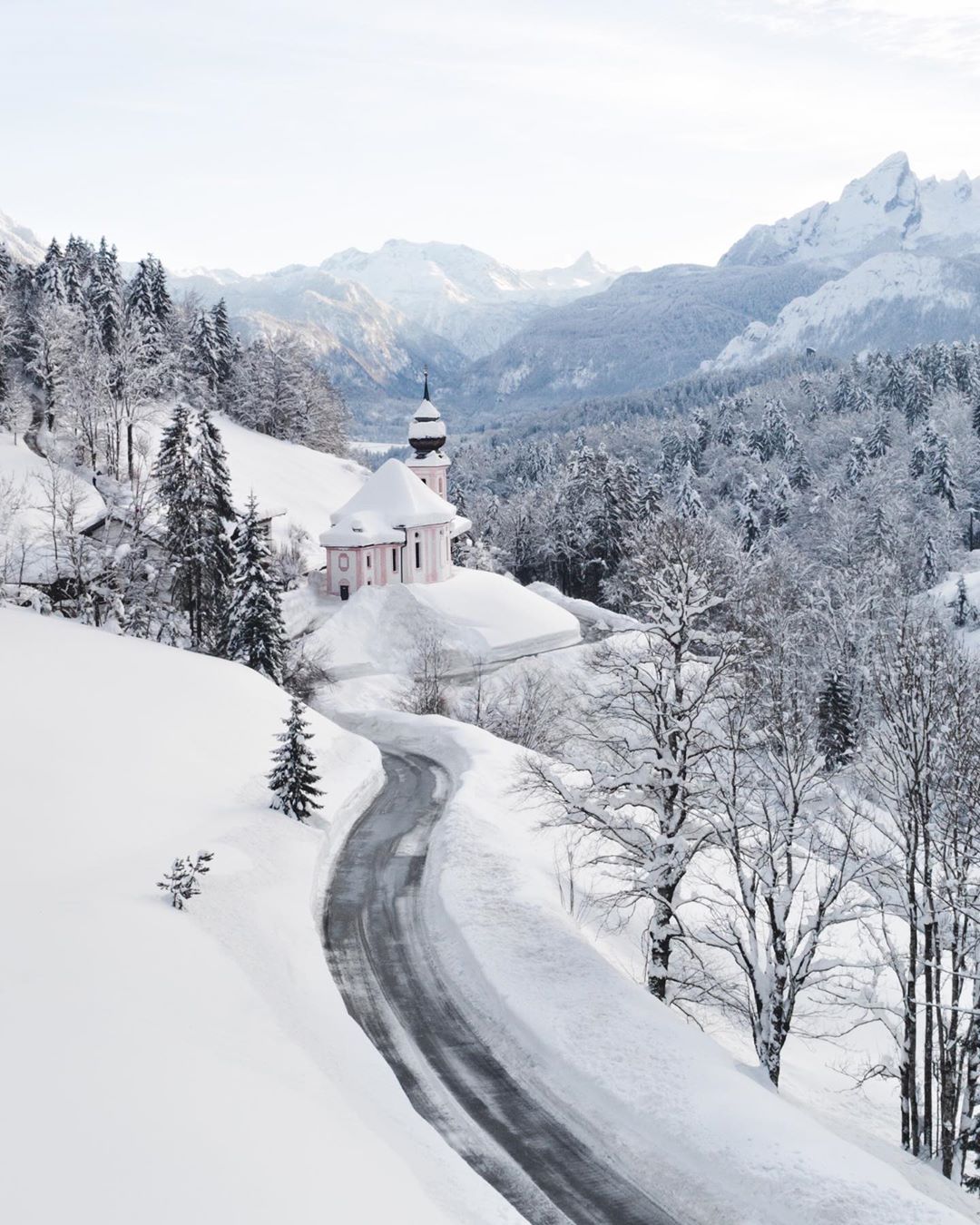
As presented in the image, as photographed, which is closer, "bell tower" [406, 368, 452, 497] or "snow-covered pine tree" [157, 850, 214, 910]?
"snow-covered pine tree" [157, 850, 214, 910]

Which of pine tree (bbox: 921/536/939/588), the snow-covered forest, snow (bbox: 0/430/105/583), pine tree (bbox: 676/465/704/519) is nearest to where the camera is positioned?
the snow-covered forest

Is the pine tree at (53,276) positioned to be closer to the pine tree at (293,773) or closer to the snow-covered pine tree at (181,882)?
the pine tree at (293,773)

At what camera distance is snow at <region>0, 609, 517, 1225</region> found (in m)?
11.4

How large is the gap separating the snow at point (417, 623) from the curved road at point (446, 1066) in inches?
1133

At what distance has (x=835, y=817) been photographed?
20.8 m

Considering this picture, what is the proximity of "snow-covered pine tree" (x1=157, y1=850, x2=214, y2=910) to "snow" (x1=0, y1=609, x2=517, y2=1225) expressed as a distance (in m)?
0.24

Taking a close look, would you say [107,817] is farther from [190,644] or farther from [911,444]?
[911,444]

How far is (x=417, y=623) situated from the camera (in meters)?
58.0

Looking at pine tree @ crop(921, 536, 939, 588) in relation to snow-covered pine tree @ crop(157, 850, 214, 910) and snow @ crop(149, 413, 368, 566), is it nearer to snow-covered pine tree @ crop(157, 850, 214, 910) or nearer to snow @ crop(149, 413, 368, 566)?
snow @ crop(149, 413, 368, 566)

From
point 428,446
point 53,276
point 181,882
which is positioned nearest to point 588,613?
point 428,446

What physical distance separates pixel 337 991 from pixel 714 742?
365 inches

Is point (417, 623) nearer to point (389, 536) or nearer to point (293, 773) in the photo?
point (389, 536)

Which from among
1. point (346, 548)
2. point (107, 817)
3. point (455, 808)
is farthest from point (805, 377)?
point (107, 817)

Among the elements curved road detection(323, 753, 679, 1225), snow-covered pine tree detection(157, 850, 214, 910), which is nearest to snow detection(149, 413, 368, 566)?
curved road detection(323, 753, 679, 1225)
